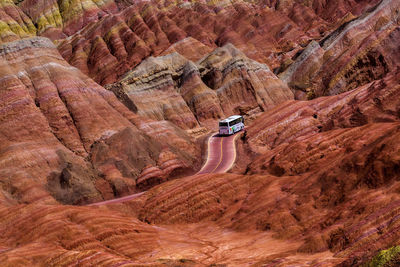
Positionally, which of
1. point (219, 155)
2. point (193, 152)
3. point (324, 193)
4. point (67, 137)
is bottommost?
point (324, 193)

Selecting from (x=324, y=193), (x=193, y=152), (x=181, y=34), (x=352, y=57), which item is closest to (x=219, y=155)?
(x=193, y=152)

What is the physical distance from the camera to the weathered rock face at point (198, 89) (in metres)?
70.2

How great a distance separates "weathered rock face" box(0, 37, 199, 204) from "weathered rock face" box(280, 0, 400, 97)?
27.6 m

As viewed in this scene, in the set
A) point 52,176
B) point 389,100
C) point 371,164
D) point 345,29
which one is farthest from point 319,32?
point 371,164

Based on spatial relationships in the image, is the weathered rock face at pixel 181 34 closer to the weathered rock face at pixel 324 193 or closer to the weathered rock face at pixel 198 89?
the weathered rock face at pixel 198 89

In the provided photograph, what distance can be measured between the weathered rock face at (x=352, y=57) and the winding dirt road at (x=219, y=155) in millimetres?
19095

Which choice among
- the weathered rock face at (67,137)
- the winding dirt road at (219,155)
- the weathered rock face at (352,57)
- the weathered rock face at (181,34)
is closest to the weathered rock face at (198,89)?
the weathered rock face at (352,57)

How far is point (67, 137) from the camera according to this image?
5091cm

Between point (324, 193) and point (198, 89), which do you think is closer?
point (324, 193)

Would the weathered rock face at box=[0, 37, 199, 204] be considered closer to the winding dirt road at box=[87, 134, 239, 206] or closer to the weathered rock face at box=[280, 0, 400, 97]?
the winding dirt road at box=[87, 134, 239, 206]

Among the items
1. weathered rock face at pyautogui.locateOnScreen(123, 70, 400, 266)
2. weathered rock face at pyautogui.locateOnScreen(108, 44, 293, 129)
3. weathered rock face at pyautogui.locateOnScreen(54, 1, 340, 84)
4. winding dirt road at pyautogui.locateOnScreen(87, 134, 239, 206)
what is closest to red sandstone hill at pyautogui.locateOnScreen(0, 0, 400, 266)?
weathered rock face at pyautogui.locateOnScreen(123, 70, 400, 266)

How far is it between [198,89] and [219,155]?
24701 mm

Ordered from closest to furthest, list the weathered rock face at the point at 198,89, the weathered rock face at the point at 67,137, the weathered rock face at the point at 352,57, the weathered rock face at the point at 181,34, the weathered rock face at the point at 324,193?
1. the weathered rock face at the point at 324,193
2. the weathered rock face at the point at 67,137
3. the weathered rock face at the point at 352,57
4. the weathered rock face at the point at 198,89
5. the weathered rock face at the point at 181,34

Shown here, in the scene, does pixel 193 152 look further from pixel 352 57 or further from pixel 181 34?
pixel 181 34
